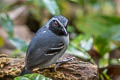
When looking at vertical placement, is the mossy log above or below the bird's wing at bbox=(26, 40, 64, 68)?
below

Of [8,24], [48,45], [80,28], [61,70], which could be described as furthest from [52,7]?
[80,28]

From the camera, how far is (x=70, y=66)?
13.9 feet

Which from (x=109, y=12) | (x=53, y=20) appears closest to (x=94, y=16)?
(x=109, y=12)

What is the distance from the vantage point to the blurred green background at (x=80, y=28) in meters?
5.12

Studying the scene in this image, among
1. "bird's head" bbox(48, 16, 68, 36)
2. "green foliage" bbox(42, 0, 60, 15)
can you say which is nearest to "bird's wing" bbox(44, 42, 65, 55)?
"bird's head" bbox(48, 16, 68, 36)

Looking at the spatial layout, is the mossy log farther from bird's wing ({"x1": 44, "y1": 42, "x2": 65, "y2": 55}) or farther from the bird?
bird's wing ({"x1": 44, "y1": 42, "x2": 65, "y2": 55})

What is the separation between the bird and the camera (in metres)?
3.81

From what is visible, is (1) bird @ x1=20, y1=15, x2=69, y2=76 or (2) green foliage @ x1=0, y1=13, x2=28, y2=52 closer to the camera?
(1) bird @ x1=20, y1=15, x2=69, y2=76

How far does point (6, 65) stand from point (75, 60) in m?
0.81

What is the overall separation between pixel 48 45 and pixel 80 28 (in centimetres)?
343

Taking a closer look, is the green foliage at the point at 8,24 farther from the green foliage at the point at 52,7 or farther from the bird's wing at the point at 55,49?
the bird's wing at the point at 55,49

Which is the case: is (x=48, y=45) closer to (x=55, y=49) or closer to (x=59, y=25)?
(x=55, y=49)

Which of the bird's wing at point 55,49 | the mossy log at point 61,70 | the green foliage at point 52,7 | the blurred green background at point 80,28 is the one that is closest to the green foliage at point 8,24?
the blurred green background at point 80,28

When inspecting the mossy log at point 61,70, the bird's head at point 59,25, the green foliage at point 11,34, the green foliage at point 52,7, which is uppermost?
the green foliage at point 52,7
